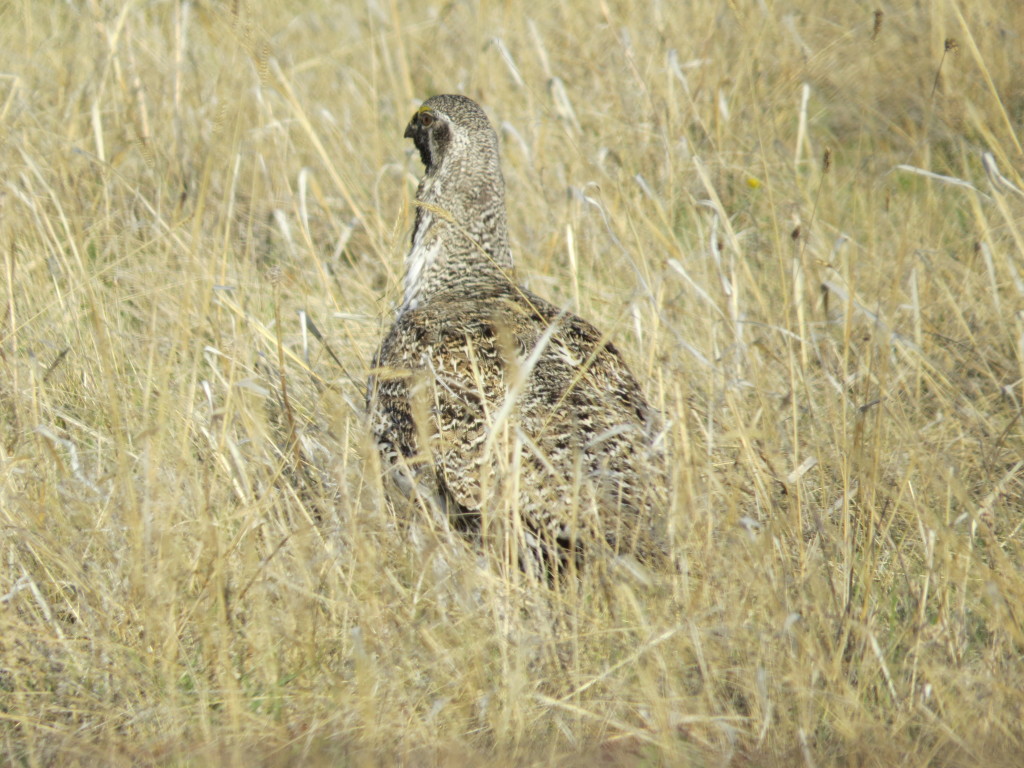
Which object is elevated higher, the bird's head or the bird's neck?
the bird's head

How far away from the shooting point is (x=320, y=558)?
2738mm

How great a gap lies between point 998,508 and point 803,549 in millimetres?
898

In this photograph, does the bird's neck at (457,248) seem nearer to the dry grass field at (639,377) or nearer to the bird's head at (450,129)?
the bird's head at (450,129)

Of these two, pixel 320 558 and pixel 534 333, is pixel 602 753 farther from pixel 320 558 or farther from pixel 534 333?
pixel 534 333

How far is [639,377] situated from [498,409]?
1065mm

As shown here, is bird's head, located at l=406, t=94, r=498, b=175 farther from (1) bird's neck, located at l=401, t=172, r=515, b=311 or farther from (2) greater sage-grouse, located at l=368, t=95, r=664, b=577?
(1) bird's neck, located at l=401, t=172, r=515, b=311

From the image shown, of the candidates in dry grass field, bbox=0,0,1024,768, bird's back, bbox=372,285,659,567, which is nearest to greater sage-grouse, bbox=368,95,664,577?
bird's back, bbox=372,285,659,567

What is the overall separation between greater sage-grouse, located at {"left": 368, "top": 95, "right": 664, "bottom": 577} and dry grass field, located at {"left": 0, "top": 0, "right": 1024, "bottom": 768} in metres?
0.14

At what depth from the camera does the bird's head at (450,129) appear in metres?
4.45

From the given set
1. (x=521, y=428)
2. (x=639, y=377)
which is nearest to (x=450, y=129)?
(x=639, y=377)

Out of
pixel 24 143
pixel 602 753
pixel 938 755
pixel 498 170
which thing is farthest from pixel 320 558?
pixel 24 143

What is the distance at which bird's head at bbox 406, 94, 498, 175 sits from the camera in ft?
14.6

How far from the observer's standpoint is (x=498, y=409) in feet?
10.6

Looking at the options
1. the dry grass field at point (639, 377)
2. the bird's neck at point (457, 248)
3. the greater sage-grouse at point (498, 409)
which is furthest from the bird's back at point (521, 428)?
the bird's neck at point (457, 248)
